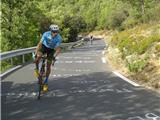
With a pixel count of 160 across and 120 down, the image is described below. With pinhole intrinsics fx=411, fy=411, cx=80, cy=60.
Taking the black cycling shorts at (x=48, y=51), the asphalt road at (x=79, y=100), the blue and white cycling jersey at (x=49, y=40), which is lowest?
the asphalt road at (x=79, y=100)

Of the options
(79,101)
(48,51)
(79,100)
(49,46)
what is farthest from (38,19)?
(79,101)

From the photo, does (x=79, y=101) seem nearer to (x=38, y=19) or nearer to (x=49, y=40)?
(x=49, y=40)

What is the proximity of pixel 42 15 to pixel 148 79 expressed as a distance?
39.7 metres

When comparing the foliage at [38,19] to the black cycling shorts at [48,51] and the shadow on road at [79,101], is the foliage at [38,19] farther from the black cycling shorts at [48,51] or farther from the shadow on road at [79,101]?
the shadow on road at [79,101]

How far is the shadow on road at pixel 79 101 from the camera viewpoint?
8477mm

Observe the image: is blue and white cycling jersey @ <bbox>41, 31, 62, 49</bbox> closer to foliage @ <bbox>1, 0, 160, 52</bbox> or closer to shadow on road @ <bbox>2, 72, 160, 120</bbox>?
shadow on road @ <bbox>2, 72, 160, 120</bbox>

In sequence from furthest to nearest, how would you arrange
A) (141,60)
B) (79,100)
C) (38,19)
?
(38,19) < (141,60) < (79,100)

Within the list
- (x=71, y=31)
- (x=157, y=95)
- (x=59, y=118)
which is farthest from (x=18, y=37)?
(x=71, y=31)

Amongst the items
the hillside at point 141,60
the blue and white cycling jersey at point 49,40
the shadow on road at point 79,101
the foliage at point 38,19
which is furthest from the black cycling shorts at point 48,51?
the hillside at point 141,60

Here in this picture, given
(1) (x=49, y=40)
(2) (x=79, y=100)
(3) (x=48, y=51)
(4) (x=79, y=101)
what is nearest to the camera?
(4) (x=79, y=101)

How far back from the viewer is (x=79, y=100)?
10102mm

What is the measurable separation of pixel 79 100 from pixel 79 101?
13 cm

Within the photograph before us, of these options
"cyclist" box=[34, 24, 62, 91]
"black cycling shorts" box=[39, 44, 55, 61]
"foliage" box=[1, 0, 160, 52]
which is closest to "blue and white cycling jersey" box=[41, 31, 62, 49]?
"cyclist" box=[34, 24, 62, 91]

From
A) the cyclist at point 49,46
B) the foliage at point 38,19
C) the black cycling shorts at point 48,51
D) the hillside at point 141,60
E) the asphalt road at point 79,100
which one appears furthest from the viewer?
the foliage at point 38,19
